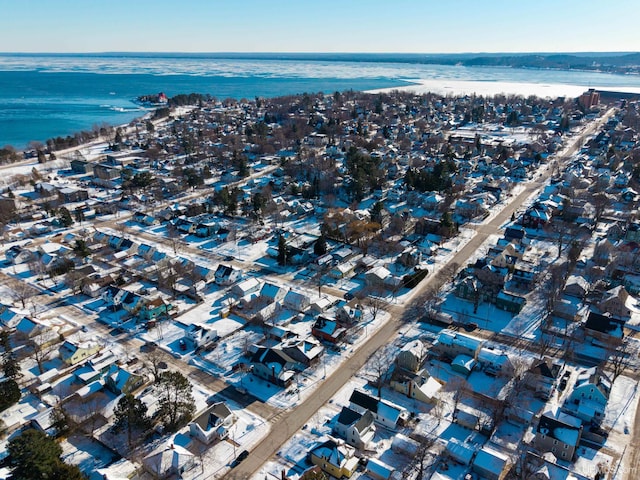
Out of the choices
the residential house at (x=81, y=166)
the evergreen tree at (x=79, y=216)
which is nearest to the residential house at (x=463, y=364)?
the evergreen tree at (x=79, y=216)

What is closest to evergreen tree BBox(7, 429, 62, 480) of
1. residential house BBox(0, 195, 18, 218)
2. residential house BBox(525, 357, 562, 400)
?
residential house BBox(525, 357, 562, 400)

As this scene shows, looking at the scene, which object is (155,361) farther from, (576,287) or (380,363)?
(576,287)

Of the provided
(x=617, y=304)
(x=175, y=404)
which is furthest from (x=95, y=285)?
(x=617, y=304)

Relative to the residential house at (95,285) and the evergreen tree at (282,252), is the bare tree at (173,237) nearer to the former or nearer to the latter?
the residential house at (95,285)

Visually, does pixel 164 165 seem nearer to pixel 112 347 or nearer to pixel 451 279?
pixel 112 347

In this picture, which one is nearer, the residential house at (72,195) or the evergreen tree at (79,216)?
the evergreen tree at (79,216)

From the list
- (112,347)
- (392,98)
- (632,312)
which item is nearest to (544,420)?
(632,312)
